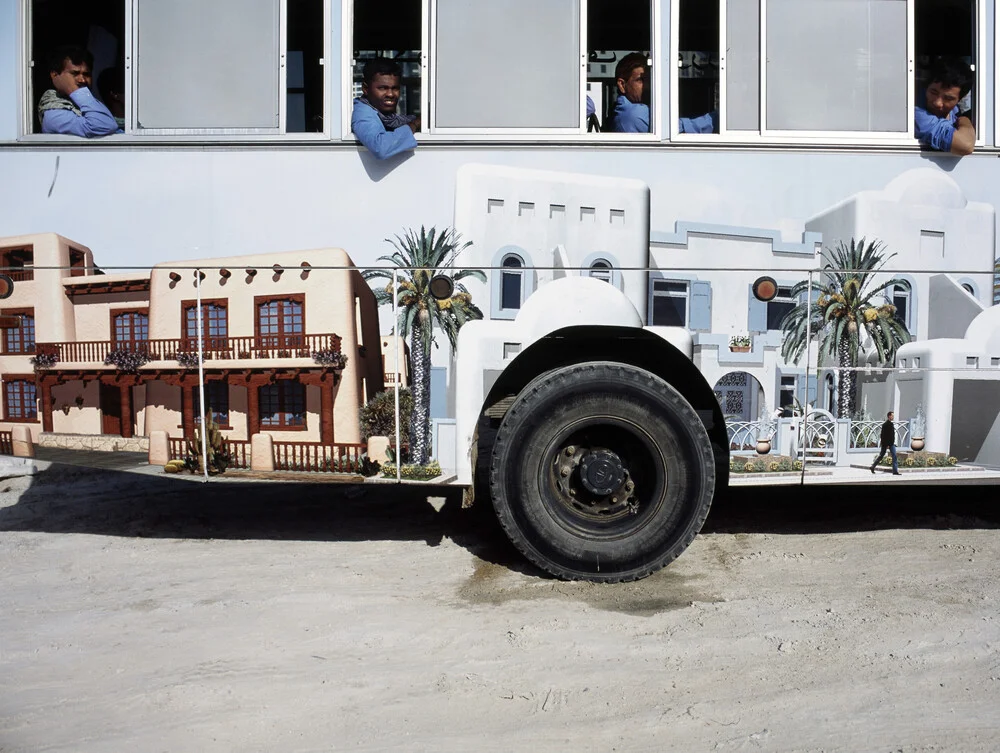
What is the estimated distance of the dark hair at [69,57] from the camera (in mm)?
4422

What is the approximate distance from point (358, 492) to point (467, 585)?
2.74 m

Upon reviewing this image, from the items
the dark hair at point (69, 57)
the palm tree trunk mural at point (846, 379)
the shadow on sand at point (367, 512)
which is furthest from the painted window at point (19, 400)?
the palm tree trunk mural at point (846, 379)

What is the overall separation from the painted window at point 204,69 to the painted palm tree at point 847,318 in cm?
301

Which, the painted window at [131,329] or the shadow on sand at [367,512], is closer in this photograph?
the painted window at [131,329]

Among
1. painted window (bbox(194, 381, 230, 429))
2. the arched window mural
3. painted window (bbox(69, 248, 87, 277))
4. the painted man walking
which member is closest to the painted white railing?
the painted man walking

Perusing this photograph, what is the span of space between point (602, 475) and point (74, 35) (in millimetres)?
4107

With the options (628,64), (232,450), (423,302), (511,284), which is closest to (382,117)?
(423,302)

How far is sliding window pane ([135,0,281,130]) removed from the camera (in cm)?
437

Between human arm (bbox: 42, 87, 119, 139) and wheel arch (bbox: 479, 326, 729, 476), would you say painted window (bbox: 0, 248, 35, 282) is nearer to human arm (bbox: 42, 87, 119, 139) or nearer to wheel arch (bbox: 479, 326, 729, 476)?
human arm (bbox: 42, 87, 119, 139)

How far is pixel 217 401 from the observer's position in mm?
4145

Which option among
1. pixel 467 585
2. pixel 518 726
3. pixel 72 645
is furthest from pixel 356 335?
pixel 518 726

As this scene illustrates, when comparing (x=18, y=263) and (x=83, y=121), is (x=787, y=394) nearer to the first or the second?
(x=83, y=121)

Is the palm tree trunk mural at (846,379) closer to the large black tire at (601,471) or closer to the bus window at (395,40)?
the large black tire at (601,471)

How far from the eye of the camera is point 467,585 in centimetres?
424
